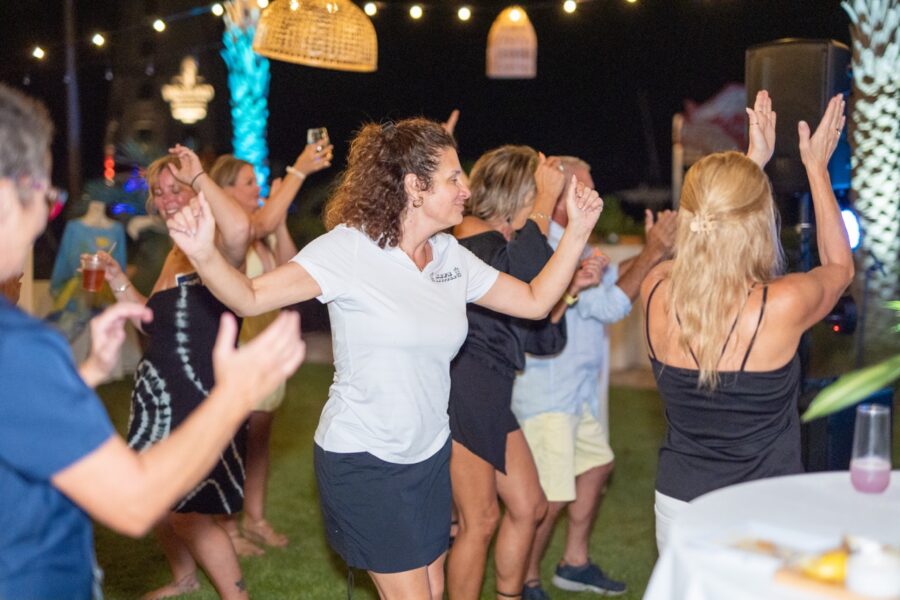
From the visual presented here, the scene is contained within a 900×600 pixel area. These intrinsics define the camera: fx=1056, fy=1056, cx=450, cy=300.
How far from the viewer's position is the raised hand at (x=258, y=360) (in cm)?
149

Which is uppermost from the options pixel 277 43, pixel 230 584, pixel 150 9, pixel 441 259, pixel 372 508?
pixel 150 9

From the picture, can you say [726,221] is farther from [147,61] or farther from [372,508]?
[147,61]

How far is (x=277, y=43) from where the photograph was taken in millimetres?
4734

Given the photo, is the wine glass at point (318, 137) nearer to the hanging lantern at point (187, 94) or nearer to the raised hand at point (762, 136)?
the raised hand at point (762, 136)

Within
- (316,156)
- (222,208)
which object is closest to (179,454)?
(222,208)

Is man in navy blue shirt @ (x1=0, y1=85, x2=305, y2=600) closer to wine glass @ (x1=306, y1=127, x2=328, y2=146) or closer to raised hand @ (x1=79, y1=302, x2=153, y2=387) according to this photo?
raised hand @ (x1=79, y1=302, x2=153, y2=387)

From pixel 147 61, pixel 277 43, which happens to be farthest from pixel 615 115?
pixel 277 43

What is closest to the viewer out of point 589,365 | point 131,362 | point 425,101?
point 589,365

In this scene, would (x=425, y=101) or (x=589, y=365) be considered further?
(x=425, y=101)

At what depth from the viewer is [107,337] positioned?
179 centimetres

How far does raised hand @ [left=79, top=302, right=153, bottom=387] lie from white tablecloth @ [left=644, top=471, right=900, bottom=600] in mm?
1018

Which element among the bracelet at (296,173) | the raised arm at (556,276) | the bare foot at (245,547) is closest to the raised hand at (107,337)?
the raised arm at (556,276)

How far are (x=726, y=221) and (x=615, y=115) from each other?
16207 millimetres

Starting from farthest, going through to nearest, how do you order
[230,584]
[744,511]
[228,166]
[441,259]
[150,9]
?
[150,9]
[228,166]
[230,584]
[441,259]
[744,511]
